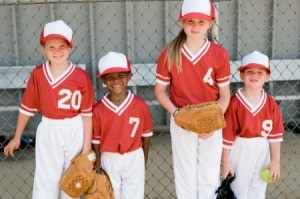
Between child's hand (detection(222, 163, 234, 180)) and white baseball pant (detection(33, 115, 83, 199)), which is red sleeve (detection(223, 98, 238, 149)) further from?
white baseball pant (detection(33, 115, 83, 199))

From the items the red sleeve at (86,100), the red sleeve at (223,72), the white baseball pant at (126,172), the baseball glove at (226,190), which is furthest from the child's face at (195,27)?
the baseball glove at (226,190)

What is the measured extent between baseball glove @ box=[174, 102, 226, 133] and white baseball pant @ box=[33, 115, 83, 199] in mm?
654

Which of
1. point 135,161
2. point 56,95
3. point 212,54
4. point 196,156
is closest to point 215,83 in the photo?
point 212,54

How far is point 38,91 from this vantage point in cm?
297

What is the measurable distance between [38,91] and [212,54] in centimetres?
108

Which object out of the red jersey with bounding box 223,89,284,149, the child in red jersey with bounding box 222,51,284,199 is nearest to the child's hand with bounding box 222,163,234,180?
the child in red jersey with bounding box 222,51,284,199

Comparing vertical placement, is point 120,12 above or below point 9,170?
above

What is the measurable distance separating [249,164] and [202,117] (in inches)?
22.3

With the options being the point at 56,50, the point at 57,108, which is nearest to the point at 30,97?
the point at 57,108

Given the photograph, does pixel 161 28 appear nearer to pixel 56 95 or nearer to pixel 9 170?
pixel 9 170

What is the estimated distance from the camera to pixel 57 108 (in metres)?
2.92

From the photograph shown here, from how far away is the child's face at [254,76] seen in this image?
3025 millimetres

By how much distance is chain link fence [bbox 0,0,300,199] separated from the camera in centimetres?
541

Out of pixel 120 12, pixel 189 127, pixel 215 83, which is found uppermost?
pixel 120 12
